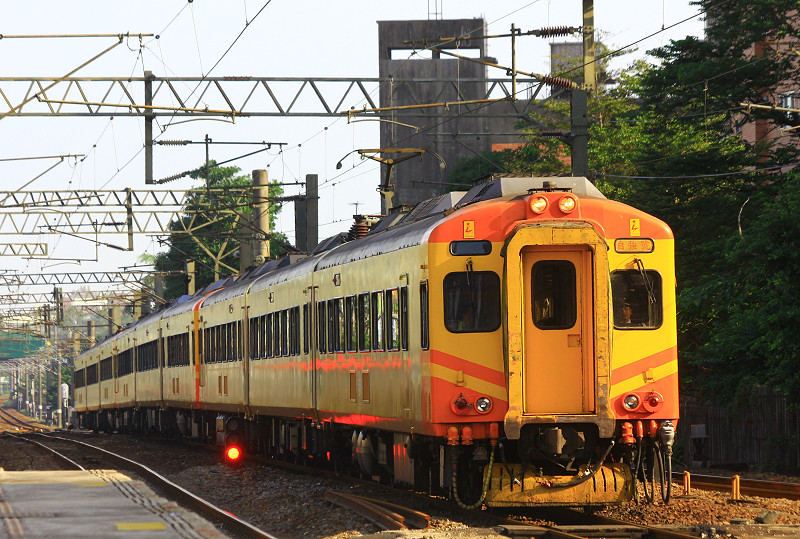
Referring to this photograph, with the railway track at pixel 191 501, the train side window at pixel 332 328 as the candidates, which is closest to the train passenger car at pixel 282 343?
the train side window at pixel 332 328

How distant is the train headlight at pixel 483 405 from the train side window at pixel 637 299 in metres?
1.44

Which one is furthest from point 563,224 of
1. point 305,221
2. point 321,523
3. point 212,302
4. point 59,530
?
point 305,221

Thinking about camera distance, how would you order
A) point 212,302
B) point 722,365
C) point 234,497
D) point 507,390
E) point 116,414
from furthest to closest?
point 116,414, point 212,302, point 722,365, point 234,497, point 507,390

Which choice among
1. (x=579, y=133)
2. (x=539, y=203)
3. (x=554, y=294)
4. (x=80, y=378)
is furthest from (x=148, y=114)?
(x=80, y=378)

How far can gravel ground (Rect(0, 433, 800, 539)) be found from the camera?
12.2 m

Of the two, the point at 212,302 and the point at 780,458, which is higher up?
the point at 212,302

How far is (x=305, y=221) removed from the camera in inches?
1379

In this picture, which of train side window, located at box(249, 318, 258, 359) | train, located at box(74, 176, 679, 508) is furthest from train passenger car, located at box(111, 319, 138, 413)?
train, located at box(74, 176, 679, 508)

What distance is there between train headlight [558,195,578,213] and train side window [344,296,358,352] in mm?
3894

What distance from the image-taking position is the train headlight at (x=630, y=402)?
12133 millimetres

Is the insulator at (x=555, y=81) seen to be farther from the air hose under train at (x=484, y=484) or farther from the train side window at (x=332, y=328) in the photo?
the air hose under train at (x=484, y=484)

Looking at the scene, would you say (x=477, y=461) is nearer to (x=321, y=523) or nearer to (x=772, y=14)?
(x=321, y=523)

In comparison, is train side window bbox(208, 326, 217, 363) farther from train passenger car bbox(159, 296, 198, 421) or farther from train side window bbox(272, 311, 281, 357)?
train side window bbox(272, 311, 281, 357)

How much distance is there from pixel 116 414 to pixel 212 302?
802 inches
